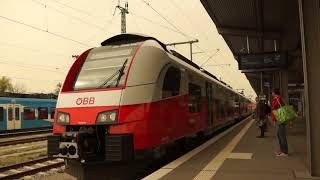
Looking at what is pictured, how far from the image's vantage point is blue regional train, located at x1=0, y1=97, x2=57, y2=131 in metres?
26.2

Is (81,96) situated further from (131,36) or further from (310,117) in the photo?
(310,117)

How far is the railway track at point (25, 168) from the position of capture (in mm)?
11350

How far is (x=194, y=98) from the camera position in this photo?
40.4 feet

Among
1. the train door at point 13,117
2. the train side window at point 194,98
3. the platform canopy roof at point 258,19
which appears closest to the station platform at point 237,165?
the train side window at point 194,98

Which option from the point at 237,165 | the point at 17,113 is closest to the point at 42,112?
the point at 17,113

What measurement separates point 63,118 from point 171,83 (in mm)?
2542

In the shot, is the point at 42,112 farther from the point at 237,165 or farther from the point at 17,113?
the point at 237,165

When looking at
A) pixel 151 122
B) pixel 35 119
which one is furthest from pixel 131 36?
pixel 35 119

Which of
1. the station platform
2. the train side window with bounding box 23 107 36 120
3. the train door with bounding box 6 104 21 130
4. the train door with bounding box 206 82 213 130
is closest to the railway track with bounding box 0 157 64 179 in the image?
the station platform

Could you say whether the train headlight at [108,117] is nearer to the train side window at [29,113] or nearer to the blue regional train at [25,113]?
the blue regional train at [25,113]

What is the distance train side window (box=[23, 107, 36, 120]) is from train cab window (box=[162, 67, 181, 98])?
19.9 metres

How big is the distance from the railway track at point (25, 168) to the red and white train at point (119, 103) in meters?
3.14

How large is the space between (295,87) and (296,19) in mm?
52055

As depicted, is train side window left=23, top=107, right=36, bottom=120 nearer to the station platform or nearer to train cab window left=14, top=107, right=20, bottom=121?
train cab window left=14, top=107, right=20, bottom=121
